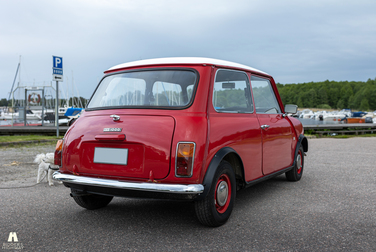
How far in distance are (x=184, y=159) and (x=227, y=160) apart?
0.84 metres

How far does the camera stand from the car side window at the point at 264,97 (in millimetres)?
4840

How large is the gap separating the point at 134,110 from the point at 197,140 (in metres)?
0.83

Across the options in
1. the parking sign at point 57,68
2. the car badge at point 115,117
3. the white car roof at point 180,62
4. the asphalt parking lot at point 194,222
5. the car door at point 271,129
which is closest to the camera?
the asphalt parking lot at point 194,222

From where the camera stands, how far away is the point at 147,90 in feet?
13.2

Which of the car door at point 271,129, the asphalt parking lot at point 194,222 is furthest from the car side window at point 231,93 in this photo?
the asphalt parking lot at point 194,222

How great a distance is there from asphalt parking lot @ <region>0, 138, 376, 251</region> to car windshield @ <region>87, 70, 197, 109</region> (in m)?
1.31

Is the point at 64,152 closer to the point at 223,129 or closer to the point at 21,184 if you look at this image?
the point at 223,129

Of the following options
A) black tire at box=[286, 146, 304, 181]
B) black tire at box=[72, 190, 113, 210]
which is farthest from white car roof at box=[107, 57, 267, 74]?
black tire at box=[286, 146, 304, 181]

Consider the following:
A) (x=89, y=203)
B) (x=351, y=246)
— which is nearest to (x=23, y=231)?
(x=89, y=203)

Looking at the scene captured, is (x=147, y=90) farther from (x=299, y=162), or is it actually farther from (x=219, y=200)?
(x=299, y=162)

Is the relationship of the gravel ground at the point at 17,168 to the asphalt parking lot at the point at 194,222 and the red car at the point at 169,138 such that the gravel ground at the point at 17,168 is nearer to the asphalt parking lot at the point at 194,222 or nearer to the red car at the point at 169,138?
the asphalt parking lot at the point at 194,222

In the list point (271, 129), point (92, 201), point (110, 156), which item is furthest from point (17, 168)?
point (271, 129)

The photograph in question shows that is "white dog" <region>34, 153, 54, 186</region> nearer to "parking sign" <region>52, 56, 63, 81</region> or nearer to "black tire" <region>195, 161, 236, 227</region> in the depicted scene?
"black tire" <region>195, 161, 236, 227</region>

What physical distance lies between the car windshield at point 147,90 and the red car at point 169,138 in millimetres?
11
